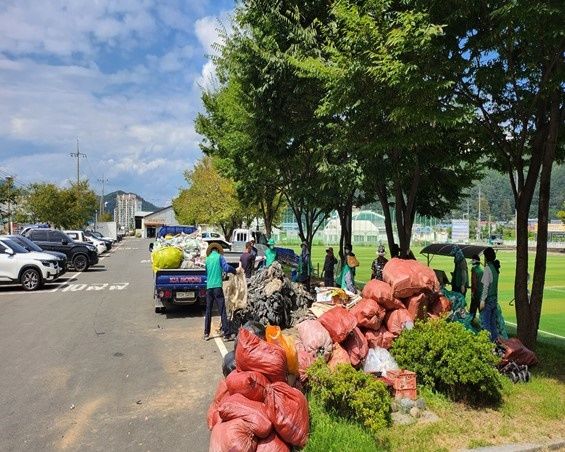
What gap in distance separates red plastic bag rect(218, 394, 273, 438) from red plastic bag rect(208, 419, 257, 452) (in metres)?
0.05

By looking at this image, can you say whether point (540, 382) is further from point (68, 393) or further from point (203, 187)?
point (203, 187)

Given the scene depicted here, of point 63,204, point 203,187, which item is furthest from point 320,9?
point 63,204

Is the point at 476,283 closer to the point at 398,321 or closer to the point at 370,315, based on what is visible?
the point at 398,321

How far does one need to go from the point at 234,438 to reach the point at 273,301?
19.0 feet

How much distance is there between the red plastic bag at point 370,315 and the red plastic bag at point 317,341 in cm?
60

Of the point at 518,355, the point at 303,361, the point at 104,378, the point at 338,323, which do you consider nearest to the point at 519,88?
the point at 518,355

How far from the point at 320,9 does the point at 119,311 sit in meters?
8.96

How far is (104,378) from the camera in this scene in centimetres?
698

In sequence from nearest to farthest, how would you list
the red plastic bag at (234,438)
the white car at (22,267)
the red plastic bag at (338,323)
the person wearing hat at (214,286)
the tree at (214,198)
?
the red plastic bag at (234,438)
the red plastic bag at (338,323)
the person wearing hat at (214,286)
the white car at (22,267)
the tree at (214,198)

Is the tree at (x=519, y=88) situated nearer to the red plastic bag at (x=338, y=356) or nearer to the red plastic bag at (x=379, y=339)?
the red plastic bag at (x=379, y=339)

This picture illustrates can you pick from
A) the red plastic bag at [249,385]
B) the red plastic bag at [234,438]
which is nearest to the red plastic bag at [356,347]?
the red plastic bag at [249,385]

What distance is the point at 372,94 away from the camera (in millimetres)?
6773

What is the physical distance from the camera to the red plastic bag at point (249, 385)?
4613 mm

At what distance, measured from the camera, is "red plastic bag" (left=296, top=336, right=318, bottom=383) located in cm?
569
